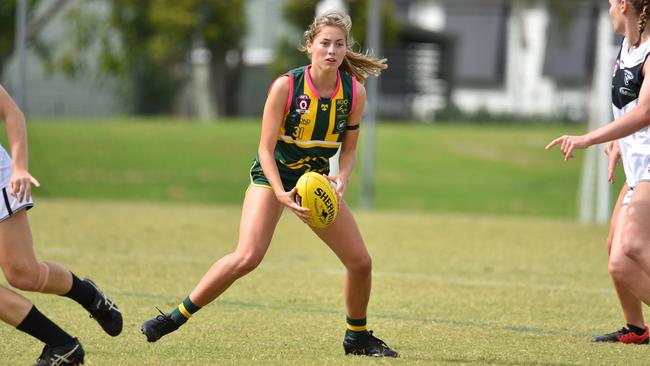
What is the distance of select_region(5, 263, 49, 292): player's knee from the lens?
5.34 meters

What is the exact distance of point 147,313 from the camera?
752 cm

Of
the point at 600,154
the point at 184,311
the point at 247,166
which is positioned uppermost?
the point at 184,311

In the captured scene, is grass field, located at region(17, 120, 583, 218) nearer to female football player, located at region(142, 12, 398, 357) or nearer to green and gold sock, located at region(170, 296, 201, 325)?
female football player, located at region(142, 12, 398, 357)

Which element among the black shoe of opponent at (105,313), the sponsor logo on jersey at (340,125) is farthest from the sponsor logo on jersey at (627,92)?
the black shoe of opponent at (105,313)

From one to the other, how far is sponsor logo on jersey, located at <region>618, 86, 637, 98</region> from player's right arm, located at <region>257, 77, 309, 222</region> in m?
1.79

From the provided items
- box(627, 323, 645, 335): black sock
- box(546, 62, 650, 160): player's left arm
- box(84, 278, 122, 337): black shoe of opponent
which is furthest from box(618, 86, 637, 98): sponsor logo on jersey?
box(84, 278, 122, 337): black shoe of opponent

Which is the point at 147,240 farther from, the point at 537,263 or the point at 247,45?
the point at 247,45

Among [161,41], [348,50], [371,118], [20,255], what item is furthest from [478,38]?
[20,255]

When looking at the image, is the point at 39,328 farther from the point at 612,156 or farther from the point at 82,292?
the point at 612,156

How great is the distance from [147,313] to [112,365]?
1.89 m

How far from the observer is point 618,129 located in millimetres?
5457

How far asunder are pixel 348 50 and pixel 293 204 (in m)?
1.04

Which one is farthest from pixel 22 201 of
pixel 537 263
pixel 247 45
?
pixel 247 45

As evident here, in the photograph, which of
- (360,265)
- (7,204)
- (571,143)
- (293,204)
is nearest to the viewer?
(7,204)
